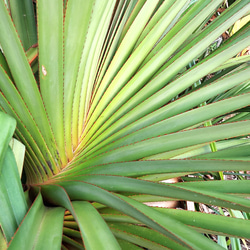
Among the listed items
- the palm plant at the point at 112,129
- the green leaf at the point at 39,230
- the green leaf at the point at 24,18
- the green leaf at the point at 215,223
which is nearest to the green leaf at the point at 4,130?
the palm plant at the point at 112,129

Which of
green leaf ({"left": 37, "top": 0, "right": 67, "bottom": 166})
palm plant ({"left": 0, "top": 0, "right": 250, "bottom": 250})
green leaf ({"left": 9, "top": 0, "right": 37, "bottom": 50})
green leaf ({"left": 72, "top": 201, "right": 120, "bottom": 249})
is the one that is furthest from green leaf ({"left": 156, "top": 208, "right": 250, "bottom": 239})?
green leaf ({"left": 9, "top": 0, "right": 37, "bottom": 50})

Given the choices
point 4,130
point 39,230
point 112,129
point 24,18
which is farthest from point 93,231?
point 24,18

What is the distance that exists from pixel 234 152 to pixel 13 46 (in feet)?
1.66

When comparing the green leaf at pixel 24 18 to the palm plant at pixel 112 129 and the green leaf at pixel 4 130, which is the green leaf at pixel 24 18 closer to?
the palm plant at pixel 112 129

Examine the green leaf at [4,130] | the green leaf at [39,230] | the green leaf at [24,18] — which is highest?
the green leaf at [24,18]

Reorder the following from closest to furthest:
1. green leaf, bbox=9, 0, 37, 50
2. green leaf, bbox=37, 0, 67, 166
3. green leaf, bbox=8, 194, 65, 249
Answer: green leaf, bbox=8, 194, 65, 249 < green leaf, bbox=37, 0, 67, 166 < green leaf, bbox=9, 0, 37, 50

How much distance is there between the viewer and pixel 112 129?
26.5 inches

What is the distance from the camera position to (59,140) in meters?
0.63

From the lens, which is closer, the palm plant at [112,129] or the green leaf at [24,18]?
the palm plant at [112,129]

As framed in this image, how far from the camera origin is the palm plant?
431 millimetres

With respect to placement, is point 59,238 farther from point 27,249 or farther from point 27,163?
point 27,163

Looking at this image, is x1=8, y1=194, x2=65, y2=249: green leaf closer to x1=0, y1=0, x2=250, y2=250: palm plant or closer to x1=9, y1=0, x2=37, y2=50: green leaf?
x1=0, y1=0, x2=250, y2=250: palm plant

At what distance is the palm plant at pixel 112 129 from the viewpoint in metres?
0.43

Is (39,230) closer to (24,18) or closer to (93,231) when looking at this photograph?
(93,231)
